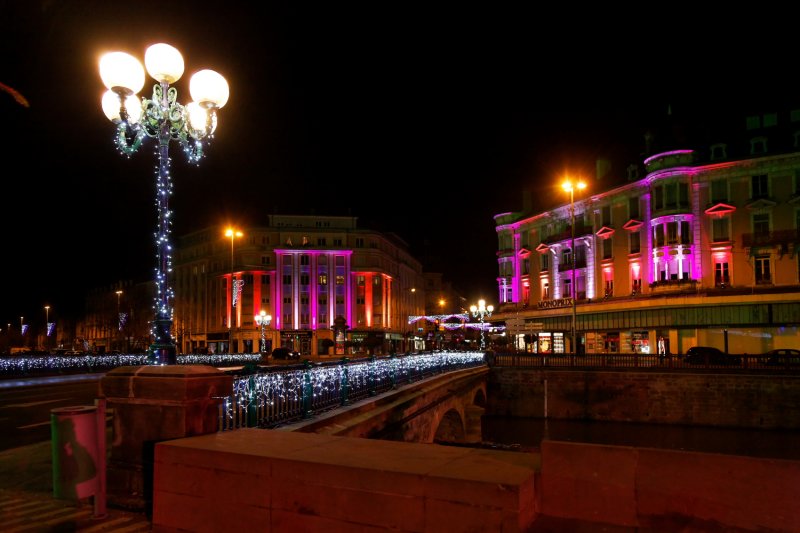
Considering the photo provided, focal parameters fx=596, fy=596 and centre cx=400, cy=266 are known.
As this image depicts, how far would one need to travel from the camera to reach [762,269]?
4356 cm

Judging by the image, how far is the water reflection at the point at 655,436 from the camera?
98.0 ft

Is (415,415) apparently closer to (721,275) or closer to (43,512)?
(43,512)

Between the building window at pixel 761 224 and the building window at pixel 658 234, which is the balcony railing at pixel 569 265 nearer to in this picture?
the building window at pixel 658 234

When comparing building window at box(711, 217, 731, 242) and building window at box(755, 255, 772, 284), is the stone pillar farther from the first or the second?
building window at box(711, 217, 731, 242)

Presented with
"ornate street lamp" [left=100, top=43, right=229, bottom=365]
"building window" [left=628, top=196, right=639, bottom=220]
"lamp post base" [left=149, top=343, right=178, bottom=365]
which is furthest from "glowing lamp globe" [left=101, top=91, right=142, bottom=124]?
"building window" [left=628, top=196, right=639, bottom=220]

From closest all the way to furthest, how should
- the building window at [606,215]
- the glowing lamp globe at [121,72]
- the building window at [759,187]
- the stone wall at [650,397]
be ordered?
the glowing lamp globe at [121,72] → the stone wall at [650,397] → the building window at [759,187] → the building window at [606,215]

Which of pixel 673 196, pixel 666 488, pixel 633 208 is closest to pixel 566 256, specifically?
pixel 633 208

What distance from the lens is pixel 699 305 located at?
44.8 metres

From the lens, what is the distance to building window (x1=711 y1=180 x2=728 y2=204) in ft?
149

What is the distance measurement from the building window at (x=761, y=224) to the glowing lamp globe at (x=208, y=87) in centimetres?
4363

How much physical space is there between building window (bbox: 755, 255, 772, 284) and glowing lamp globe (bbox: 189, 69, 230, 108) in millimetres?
43193

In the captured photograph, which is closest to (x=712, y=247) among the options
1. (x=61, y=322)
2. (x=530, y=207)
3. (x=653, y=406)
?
(x=653, y=406)

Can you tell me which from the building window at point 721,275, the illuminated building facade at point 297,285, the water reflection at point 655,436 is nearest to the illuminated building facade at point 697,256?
the building window at point 721,275

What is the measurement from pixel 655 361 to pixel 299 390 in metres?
31.9
